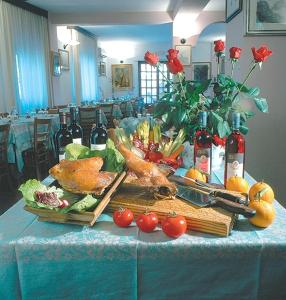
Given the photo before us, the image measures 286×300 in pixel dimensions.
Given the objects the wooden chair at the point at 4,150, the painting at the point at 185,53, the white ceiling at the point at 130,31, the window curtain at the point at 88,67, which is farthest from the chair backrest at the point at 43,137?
the white ceiling at the point at 130,31

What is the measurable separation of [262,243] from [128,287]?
0.36m

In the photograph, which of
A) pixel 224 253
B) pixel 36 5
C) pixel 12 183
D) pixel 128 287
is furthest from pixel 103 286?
pixel 36 5

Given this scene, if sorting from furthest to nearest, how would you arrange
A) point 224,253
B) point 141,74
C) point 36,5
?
point 141,74 < point 36,5 < point 224,253

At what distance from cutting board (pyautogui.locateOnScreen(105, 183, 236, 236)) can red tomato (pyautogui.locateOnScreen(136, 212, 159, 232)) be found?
45 mm

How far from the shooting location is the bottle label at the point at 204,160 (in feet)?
4.27

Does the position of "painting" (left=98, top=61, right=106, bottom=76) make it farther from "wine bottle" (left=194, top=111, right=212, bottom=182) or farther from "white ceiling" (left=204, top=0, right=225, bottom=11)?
"wine bottle" (left=194, top=111, right=212, bottom=182)

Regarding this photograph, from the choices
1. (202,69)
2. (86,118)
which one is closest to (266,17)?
(86,118)

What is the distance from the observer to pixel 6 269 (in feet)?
2.82

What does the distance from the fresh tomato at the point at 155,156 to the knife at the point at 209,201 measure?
403 millimetres

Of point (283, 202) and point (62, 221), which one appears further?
point (283, 202)

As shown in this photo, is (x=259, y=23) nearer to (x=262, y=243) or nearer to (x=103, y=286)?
(x=262, y=243)

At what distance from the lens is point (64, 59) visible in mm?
8102

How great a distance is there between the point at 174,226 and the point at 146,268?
0.13 meters

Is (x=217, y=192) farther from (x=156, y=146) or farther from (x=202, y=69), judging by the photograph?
(x=202, y=69)
